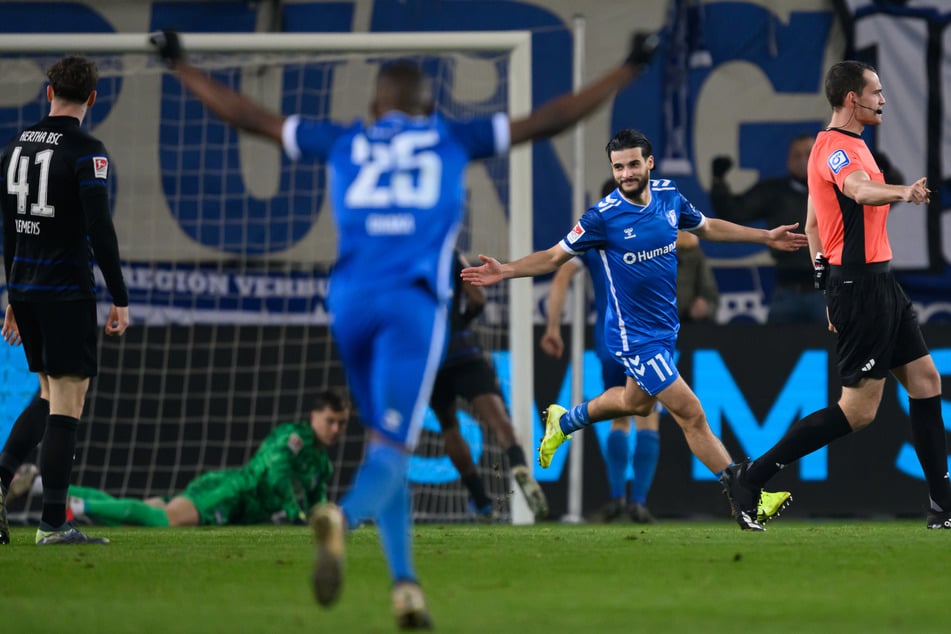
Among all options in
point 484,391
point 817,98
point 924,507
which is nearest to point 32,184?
point 484,391

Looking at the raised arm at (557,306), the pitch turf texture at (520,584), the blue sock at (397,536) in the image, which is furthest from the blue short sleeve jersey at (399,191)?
the raised arm at (557,306)

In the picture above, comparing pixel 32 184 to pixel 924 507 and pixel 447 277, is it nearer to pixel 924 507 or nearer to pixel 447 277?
pixel 447 277

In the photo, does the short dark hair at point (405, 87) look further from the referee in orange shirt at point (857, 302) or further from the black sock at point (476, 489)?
the black sock at point (476, 489)

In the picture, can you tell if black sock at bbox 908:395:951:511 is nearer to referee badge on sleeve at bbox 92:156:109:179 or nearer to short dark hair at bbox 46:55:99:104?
referee badge on sleeve at bbox 92:156:109:179

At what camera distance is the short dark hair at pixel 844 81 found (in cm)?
817

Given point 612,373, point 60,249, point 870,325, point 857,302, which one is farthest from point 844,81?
point 60,249

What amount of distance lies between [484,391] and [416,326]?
5897 millimetres

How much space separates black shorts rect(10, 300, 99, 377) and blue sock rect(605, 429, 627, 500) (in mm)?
4373

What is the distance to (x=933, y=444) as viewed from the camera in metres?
8.40

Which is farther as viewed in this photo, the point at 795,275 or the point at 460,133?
the point at 795,275

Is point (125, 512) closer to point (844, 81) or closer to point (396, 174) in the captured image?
point (844, 81)

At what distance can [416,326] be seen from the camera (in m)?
4.86

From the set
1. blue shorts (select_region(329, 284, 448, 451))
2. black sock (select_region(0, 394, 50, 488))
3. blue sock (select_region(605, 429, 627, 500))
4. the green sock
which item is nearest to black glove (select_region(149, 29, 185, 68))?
blue shorts (select_region(329, 284, 448, 451))

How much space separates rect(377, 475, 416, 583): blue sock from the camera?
4.66 m
